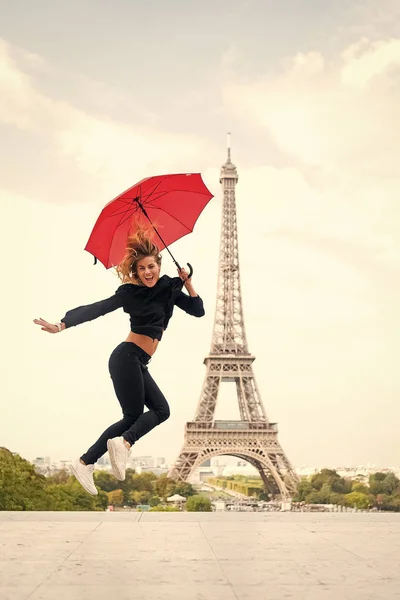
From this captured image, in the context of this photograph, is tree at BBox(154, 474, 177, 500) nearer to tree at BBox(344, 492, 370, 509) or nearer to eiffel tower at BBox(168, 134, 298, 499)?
eiffel tower at BBox(168, 134, 298, 499)

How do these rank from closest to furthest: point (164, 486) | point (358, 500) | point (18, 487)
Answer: point (18, 487)
point (164, 486)
point (358, 500)

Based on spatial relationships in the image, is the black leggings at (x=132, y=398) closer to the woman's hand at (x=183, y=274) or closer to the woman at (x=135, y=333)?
the woman at (x=135, y=333)

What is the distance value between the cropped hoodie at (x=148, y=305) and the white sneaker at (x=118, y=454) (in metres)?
1.01

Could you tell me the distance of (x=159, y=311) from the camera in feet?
22.8

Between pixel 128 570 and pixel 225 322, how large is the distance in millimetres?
40287

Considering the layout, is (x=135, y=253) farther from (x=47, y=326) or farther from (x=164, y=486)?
(x=164, y=486)

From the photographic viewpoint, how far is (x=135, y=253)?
7.12m

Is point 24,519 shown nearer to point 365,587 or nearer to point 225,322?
point 365,587

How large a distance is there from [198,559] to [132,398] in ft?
5.02

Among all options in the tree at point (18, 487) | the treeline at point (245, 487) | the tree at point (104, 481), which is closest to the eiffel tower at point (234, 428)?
the tree at point (104, 481)

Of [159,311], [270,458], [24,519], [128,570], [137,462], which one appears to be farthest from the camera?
[137,462]

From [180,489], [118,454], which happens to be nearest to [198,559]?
[118,454]

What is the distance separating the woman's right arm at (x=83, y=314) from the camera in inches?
253

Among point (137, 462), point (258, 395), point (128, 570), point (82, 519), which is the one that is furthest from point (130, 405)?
point (137, 462)
